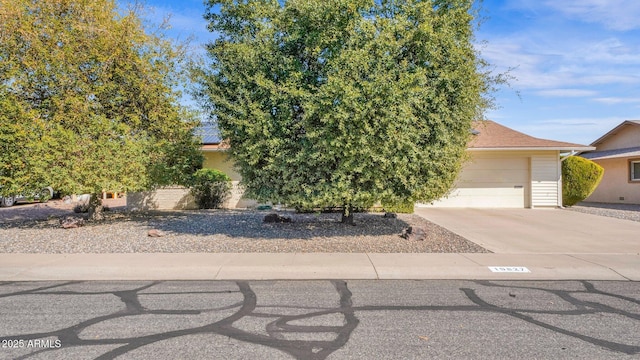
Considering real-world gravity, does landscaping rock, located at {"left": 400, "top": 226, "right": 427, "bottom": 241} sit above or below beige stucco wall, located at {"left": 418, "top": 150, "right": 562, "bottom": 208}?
below

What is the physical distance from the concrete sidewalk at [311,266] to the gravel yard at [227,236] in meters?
0.63

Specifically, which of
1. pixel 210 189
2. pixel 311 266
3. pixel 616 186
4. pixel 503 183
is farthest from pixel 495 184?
pixel 311 266

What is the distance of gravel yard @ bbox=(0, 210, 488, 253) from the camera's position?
27.7ft

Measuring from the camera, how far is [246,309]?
4.88 metres

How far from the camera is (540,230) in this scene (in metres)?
11.0

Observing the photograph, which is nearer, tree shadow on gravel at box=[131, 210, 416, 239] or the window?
tree shadow on gravel at box=[131, 210, 416, 239]

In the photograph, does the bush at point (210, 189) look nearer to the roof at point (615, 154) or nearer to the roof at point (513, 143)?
the roof at point (513, 143)

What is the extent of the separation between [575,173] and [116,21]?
19046 mm

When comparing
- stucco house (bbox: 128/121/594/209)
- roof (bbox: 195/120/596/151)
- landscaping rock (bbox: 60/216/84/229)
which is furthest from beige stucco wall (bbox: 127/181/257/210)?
landscaping rock (bbox: 60/216/84/229)

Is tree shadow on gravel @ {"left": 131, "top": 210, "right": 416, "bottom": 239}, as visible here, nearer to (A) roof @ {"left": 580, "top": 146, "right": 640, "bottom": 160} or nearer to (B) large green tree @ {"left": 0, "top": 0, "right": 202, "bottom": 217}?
(B) large green tree @ {"left": 0, "top": 0, "right": 202, "bottom": 217}

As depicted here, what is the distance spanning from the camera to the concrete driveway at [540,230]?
8.57m

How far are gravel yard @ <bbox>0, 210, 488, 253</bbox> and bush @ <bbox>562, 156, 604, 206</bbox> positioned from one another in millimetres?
8902

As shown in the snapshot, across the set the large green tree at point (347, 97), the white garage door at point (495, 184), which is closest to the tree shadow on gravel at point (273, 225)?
the large green tree at point (347, 97)

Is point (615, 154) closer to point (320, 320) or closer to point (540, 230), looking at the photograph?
point (540, 230)
